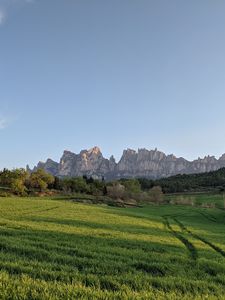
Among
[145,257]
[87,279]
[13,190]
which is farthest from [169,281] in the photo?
[13,190]

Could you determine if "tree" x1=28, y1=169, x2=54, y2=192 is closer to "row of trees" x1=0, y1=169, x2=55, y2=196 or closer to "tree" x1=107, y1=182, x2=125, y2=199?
"row of trees" x1=0, y1=169, x2=55, y2=196

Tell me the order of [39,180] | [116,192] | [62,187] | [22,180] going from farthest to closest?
[62,187] < [116,192] < [39,180] < [22,180]

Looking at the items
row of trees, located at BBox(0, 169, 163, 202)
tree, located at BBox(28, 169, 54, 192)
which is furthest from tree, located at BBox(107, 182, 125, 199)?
tree, located at BBox(28, 169, 54, 192)

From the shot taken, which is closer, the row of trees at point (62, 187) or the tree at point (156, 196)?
the row of trees at point (62, 187)

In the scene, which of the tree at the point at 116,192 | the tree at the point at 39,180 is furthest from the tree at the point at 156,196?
the tree at the point at 39,180

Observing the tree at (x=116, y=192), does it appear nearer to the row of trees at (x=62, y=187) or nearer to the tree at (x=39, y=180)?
the row of trees at (x=62, y=187)

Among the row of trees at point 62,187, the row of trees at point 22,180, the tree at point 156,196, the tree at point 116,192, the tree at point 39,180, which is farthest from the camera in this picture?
the tree at point 156,196

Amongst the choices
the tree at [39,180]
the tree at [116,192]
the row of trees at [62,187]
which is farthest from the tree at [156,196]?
the tree at [39,180]

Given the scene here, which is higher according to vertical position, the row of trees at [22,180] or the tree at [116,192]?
the row of trees at [22,180]

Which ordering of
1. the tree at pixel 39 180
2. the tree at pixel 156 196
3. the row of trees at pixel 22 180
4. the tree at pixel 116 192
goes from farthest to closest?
the tree at pixel 156 196, the tree at pixel 116 192, the tree at pixel 39 180, the row of trees at pixel 22 180

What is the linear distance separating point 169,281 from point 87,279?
3.06 meters

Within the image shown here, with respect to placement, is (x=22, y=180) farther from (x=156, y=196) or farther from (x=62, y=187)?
(x=156, y=196)

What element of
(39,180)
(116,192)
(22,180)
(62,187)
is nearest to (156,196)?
(116,192)

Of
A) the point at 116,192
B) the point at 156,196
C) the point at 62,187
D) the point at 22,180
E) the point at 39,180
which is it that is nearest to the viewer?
the point at 22,180
